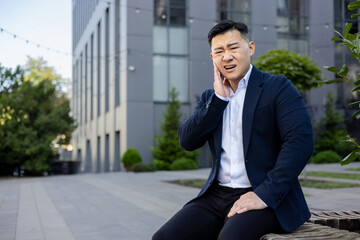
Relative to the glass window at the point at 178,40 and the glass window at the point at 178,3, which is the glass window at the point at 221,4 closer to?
the glass window at the point at 178,3

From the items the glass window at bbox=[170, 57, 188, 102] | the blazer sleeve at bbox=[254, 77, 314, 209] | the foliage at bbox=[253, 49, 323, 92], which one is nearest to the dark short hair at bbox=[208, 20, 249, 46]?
the blazer sleeve at bbox=[254, 77, 314, 209]

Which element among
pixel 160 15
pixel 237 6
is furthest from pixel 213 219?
pixel 237 6

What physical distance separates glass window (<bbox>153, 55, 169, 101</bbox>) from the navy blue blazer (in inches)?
764

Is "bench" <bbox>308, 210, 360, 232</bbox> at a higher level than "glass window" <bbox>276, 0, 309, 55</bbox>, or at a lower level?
lower

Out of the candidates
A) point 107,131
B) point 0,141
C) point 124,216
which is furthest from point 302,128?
point 107,131

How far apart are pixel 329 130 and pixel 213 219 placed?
21.6 meters

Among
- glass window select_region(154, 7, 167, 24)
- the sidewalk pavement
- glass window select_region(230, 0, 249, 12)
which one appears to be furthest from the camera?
glass window select_region(230, 0, 249, 12)

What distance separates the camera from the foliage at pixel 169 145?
19.8 meters

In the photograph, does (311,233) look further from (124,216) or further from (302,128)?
(124,216)

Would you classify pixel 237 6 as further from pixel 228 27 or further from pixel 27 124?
pixel 228 27

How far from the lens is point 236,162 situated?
88.0 inches

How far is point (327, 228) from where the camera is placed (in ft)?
6.52

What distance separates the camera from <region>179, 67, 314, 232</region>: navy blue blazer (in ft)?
6.63

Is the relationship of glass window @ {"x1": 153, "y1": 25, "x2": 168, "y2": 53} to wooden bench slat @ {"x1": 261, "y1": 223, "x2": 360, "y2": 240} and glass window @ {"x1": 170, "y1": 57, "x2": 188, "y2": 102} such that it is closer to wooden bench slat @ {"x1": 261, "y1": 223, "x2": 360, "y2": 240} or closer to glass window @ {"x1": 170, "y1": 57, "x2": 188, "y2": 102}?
glass window @ {"x1": 170, "y1": 57, "x2": 188, "y2": 102}
